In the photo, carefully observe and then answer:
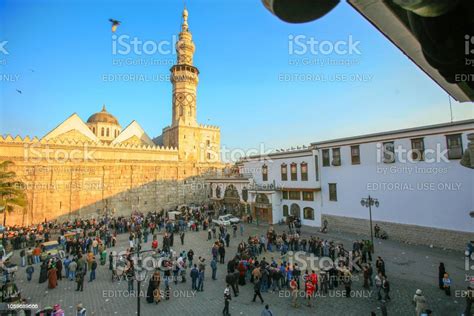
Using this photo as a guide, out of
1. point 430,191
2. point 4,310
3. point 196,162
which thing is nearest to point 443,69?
point 4,310

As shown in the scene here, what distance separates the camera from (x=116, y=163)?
1414 inches

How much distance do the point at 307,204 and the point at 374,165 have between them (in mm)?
7933

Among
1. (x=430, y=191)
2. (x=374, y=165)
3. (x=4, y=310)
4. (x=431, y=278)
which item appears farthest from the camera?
(x=374, y=165)

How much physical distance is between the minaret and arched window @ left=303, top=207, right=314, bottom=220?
29716 millimetres

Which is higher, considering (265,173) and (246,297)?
(265,173)

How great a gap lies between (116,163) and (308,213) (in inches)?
1072

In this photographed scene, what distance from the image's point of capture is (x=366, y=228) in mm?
21906

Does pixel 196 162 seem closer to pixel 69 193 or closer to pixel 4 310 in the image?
pixel 69 193

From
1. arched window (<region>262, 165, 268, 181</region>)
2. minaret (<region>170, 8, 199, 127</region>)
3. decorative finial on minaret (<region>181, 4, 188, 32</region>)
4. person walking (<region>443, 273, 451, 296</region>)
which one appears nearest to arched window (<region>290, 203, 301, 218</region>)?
arched window (<region>262, 165, 268, 181</region>)

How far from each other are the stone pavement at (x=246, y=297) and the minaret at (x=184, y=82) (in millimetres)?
36258

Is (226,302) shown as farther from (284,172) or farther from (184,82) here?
(184,82)

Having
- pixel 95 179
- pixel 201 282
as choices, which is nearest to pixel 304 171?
pixel 201 282

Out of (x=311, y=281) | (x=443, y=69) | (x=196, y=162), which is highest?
(x=196, y=162)

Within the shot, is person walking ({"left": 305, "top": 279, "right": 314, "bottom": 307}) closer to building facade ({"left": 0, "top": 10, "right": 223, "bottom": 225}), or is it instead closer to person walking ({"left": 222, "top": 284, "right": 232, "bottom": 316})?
person walking ({"left": 222, "top": 284, "right": 232, "bottom": 316})
